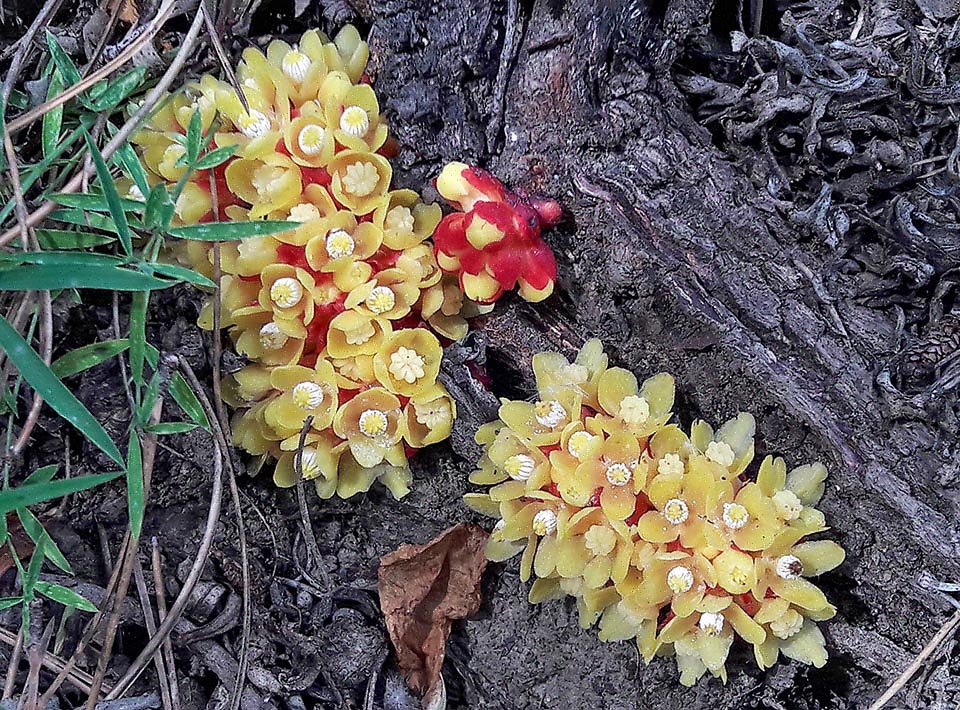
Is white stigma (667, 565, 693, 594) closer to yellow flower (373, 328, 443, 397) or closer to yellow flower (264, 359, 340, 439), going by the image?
yellow flower (373, 328, 443, 397)

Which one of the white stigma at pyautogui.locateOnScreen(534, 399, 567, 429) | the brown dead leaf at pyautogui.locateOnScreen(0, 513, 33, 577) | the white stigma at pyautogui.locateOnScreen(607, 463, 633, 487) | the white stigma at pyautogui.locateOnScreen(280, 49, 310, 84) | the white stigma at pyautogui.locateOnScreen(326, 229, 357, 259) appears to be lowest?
the brown dead leaf at pyautogui.locateOnScreen(0, 513, 33, 577)

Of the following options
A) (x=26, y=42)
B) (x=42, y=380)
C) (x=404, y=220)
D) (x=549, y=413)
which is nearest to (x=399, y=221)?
(x=404, y=220)

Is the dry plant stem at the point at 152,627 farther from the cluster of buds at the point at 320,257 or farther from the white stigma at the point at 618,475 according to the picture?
the white stigma at the point at 618,475

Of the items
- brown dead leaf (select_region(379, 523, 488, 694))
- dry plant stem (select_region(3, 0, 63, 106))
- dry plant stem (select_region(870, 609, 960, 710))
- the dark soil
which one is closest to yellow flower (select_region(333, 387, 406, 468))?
the dark soil

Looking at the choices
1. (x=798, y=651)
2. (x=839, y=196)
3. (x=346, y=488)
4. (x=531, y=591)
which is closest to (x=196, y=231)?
(x=346, y=488)

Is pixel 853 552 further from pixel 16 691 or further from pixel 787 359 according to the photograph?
pixel 16 691

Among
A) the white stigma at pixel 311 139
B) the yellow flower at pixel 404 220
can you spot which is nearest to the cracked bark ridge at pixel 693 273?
the yellow flower at pixel 404 220
